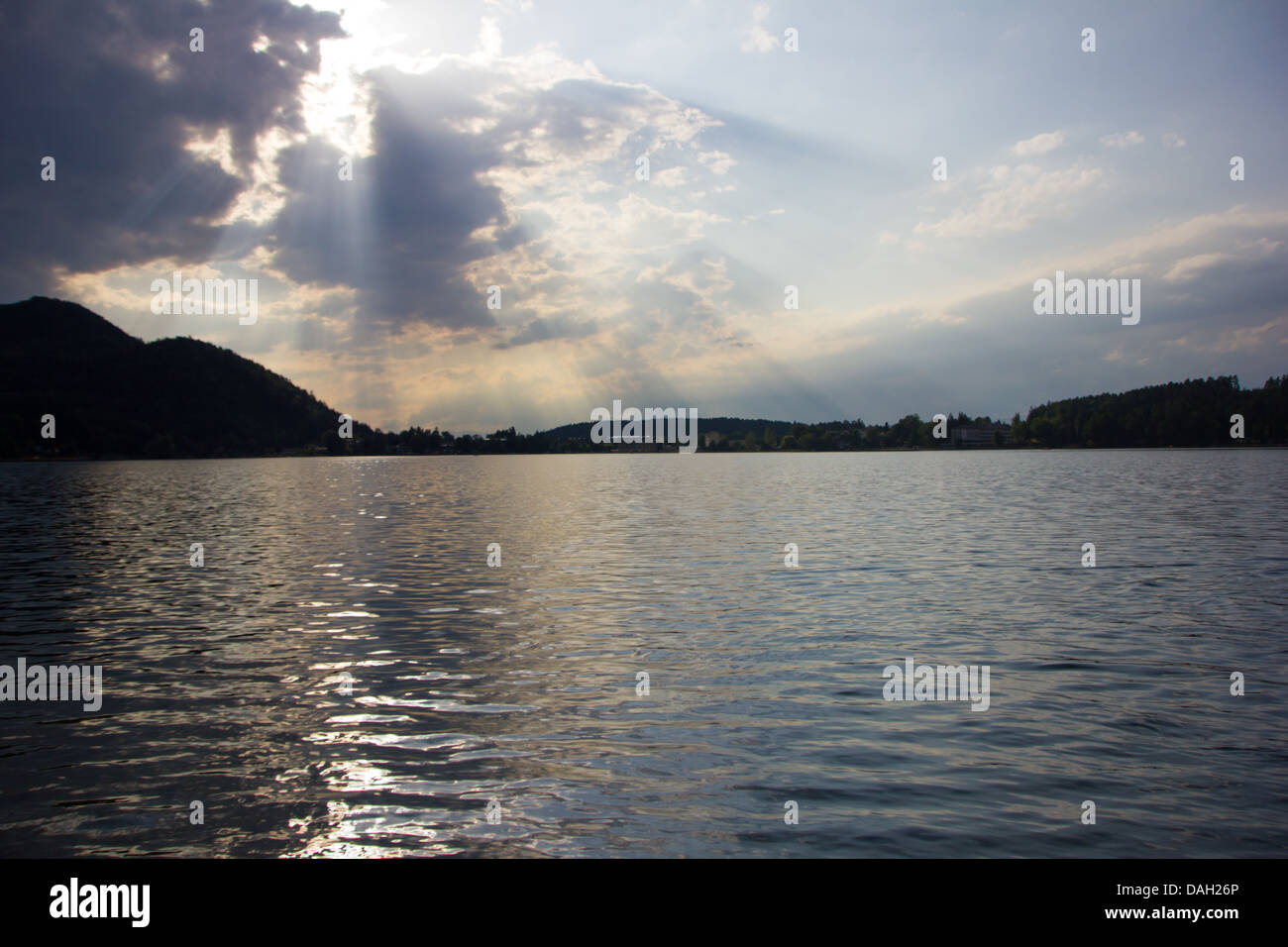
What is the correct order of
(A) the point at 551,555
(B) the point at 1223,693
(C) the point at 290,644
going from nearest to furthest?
(B) the point at 1223,693 → (C) the point at 290,644 → (A) the point at 551,555

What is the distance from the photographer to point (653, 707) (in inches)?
546

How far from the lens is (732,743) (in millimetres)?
12000

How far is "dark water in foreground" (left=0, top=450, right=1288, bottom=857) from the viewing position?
9328 millimetres

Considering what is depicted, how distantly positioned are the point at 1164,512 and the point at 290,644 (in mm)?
55686

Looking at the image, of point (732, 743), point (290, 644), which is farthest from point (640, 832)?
point (290, 644)

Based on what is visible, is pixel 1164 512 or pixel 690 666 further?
pixel 1164 512

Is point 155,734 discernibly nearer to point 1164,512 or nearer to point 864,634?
point 864,634

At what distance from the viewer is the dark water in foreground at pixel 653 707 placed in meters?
9.33

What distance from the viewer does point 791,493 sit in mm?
83562
